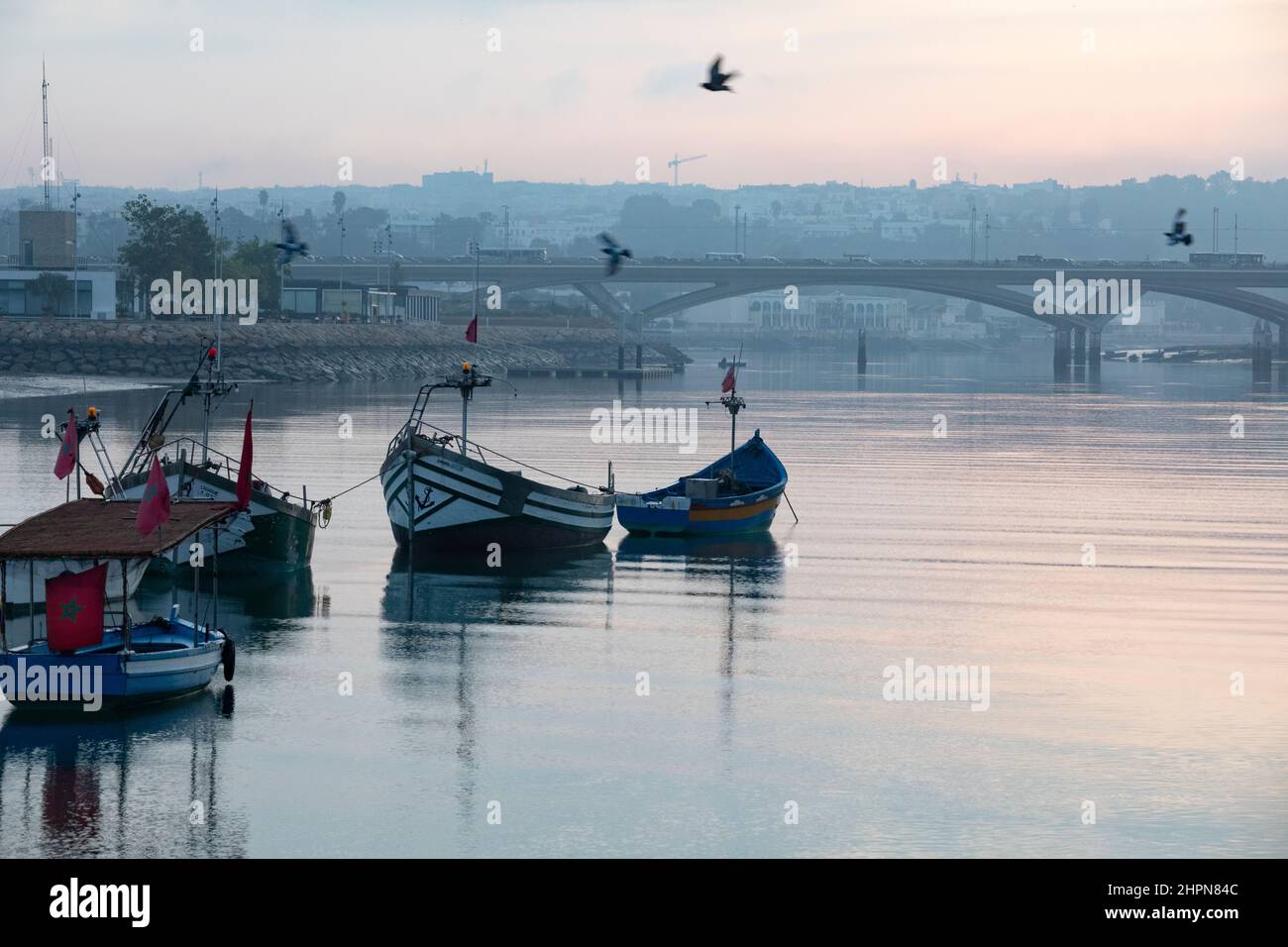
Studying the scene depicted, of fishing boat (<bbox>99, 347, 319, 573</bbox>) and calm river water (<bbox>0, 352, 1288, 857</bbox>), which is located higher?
fishing boat (<bbox>99, 347, 319, 573</bbox>)

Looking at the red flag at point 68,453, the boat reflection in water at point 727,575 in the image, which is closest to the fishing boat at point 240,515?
the red flag at point 68,453

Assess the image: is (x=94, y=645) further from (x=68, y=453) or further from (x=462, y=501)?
(x=462, y=501)

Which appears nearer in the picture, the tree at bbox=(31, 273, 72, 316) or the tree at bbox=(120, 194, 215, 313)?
the tree at bbox=(31, 273, 72, 316)

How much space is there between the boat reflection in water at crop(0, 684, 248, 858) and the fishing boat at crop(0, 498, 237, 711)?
1.61 ft

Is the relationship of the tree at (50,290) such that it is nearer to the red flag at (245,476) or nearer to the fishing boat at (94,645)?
the red flag at (245,476)

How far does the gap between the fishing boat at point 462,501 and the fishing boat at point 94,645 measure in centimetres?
1580

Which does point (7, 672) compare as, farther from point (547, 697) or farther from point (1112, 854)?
point (1112, 854)

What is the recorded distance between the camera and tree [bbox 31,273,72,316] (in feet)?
517

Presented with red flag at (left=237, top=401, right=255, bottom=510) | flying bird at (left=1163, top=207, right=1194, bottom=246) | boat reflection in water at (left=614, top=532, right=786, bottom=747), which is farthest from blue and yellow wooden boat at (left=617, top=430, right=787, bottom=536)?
red flag at (left=237, top=401, right=255, bottom=510)

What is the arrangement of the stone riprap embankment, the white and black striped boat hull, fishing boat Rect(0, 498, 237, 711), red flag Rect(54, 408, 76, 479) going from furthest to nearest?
the stone riprap embankment
the white and black striped boat hull
red flag Rect(54, 408, 76, 479)
fishing boat Rect(0, 498, 237, 711)

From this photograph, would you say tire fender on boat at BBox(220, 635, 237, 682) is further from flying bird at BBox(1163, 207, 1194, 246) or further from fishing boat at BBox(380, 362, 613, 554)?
flying bird at BBox(1163, 207, 1194, 246)

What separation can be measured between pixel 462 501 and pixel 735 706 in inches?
761
